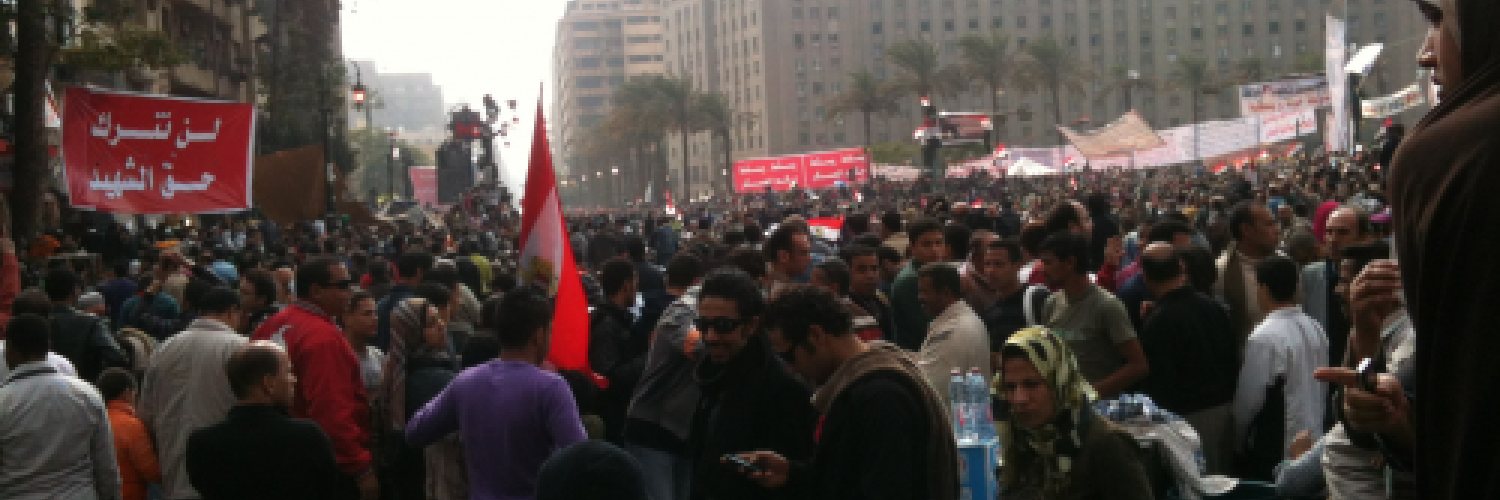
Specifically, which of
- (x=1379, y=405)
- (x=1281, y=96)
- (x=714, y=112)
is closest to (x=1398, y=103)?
(x=1281, y=96)

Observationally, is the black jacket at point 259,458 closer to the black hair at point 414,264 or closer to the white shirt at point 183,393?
the white shirt at point 183,393

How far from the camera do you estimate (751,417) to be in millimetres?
4559

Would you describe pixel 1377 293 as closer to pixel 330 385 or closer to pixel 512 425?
pixel 512 425

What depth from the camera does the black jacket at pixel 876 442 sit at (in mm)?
3777

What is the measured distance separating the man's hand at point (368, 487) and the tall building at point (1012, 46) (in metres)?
115

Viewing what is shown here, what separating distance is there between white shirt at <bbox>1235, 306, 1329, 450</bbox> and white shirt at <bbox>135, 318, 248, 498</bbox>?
4.71 metres

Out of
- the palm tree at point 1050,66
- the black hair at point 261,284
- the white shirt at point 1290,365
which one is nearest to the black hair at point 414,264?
the black hair at point 261,284

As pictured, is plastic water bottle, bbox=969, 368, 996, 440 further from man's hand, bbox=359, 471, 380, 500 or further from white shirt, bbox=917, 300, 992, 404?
man's hand, bbox=359, 471, 380, 500

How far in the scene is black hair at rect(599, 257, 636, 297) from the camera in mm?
7016

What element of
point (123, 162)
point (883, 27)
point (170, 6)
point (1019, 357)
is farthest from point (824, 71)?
point (1019, 357)

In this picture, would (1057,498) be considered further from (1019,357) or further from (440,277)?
(440,277)

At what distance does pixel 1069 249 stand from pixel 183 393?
4.23 meters

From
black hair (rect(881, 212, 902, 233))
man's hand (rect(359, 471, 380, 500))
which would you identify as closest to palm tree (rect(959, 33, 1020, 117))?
black hair (rect(881, 212, 902, 233))

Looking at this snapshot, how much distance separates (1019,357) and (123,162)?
1144cm
